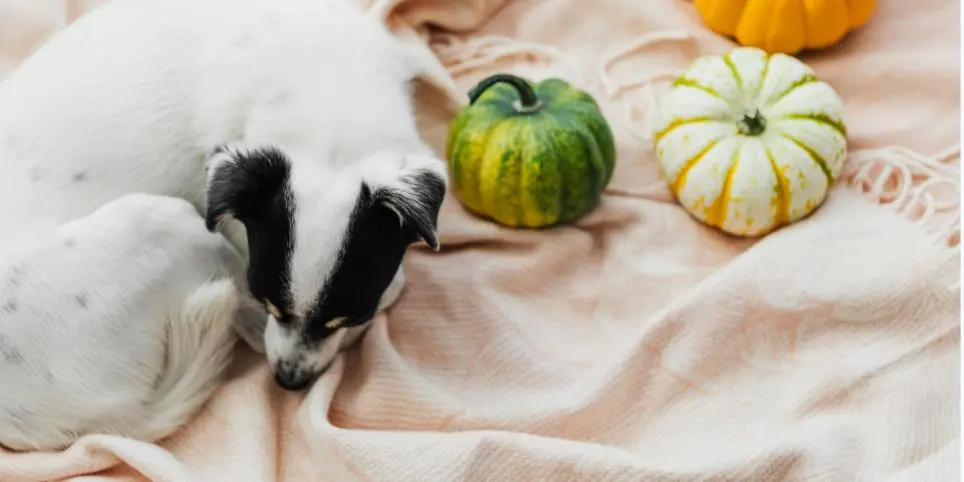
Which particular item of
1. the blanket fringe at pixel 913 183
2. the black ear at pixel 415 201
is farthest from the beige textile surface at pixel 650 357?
the black ear at pixel 415 201

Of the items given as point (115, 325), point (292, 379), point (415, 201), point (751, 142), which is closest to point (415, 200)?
point (415, 201)

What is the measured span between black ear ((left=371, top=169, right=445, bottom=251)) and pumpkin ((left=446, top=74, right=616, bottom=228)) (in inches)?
17.5

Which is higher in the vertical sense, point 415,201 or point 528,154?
point 415,201

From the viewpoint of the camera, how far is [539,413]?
5.81ft

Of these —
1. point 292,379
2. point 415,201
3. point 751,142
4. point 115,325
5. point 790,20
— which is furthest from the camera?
point 790,20

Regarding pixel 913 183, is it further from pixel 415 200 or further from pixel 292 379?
pixel 292 379

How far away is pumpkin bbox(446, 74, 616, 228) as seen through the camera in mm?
2006

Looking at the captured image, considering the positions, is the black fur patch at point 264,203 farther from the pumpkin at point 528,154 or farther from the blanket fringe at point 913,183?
the blanket fringe at point 913,183

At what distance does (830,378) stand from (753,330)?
17 centimetres

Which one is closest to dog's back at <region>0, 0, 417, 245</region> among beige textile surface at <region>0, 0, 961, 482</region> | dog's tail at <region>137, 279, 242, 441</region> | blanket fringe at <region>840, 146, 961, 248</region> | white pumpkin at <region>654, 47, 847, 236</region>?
dog's tail at <region>137, 279, 242, 441</region>

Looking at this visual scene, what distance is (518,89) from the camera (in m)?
2.08

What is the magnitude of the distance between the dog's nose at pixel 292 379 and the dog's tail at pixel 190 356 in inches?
5.0

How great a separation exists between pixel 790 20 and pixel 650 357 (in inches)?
38.0

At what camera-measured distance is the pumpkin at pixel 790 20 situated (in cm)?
230
